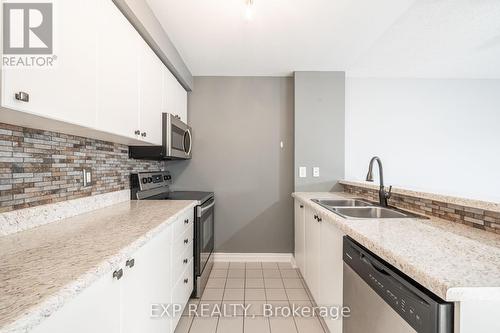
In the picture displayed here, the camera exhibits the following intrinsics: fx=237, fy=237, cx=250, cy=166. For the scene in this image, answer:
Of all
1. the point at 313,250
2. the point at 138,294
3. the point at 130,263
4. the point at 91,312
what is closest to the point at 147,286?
the point at 138,294

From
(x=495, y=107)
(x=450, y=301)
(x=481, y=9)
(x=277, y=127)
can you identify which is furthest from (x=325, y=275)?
(x=495, y=107)

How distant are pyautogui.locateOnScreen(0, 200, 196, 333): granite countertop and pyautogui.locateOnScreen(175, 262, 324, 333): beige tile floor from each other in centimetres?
97

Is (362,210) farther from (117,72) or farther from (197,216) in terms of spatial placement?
(117,72)

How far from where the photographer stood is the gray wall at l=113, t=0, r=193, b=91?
144 cm

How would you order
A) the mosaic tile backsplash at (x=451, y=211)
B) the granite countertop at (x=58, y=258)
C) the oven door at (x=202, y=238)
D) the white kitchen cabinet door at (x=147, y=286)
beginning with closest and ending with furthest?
the granite countertop at (x=58, y=258) < the white kitchen cabinet door at (x=147, y=286) < the mosaic tile backsplash at (x=451, y=211) < the oven door at (x=202, y=238)

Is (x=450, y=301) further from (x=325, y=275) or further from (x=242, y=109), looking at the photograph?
(x=242, y=109)

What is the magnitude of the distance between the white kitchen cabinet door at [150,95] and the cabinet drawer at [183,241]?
75 centimetres

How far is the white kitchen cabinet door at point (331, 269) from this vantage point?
1337 mm

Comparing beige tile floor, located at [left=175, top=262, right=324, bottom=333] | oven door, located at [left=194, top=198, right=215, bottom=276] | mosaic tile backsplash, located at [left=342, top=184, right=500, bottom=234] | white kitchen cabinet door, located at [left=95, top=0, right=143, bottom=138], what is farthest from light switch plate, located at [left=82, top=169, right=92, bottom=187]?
mosaic tile backsplash, located at [left=342, top=184, right=500, bottom=234]

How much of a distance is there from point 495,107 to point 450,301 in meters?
3.67

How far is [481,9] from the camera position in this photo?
1.77 metres

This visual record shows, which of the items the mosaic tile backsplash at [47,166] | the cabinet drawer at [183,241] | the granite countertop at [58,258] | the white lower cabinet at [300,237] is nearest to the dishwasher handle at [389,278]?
the granite countertop at [58,258]

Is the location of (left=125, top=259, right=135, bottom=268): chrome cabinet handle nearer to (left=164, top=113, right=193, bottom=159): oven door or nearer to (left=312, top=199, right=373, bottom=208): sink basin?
(left=164, top=113, right=193, bottom=159): oven door

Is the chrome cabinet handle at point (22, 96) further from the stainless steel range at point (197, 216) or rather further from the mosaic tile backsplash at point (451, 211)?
the mosaic tile backsplash at point (451, 211)
